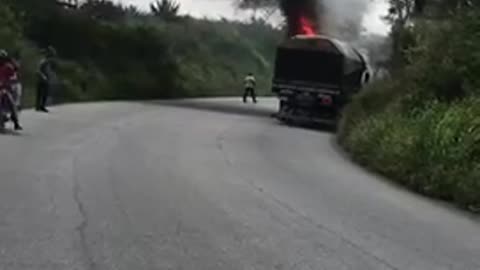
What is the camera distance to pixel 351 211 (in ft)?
38.4

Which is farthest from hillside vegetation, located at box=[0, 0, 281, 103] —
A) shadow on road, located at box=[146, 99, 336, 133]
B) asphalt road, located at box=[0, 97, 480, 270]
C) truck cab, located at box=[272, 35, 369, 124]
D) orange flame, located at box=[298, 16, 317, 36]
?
asphalt road, located at box=[0, 97, 480, 270]

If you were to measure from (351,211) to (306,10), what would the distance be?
30.8 metres

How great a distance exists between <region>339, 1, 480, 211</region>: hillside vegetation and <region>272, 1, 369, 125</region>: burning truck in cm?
470

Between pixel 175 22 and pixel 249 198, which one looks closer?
pixel 249 198

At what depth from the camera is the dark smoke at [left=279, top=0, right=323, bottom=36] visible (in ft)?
135

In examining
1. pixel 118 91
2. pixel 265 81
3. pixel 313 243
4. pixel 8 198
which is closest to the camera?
pixel 313 243

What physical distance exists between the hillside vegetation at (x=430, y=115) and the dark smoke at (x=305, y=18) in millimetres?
14719

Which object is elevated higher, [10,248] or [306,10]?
[306,10]

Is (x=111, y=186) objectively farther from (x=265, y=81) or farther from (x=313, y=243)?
(x=265, y=81)

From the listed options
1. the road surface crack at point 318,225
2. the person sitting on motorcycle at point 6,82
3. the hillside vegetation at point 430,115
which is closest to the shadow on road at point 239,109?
the hillside vegetation at point 430,115

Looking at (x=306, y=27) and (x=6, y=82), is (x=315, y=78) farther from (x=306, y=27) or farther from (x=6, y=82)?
(x=6, y=82)

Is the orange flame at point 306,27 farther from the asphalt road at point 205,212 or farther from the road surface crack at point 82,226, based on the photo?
the road surface crack at point 82,226

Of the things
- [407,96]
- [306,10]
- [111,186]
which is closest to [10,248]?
[111,186]

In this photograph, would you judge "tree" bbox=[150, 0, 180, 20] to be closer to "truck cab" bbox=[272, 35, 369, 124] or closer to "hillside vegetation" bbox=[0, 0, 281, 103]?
"hillside vegetation" bbox=[0, 0, 281, 103]
